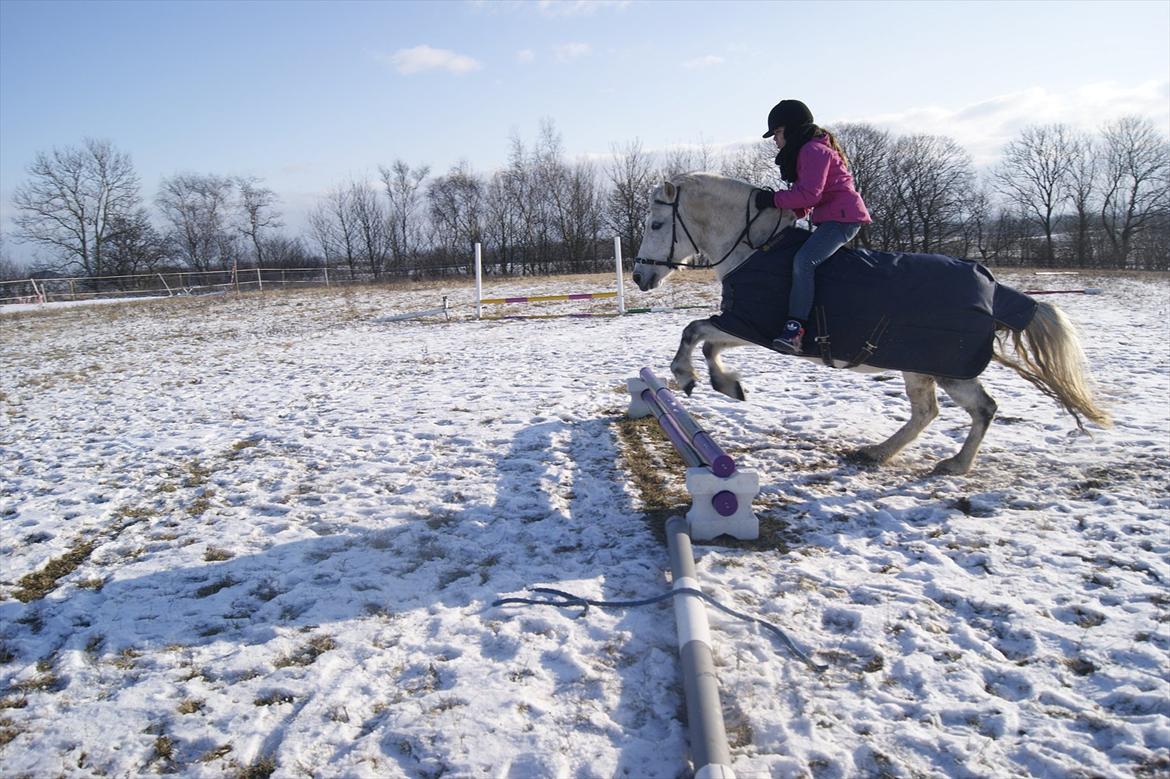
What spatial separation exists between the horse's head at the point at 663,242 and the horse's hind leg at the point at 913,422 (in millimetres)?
2099

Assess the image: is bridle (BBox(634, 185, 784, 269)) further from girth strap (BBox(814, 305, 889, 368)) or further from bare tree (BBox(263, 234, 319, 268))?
bare tree (BBox(263, 234, 319, 268))

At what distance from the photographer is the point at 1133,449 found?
5637 mm

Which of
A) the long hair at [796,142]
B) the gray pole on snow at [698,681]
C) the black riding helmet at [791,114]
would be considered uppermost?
the black riding helmet at [791,114]

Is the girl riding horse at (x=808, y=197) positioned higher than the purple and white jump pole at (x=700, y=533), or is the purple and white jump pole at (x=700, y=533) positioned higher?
the girl riding horse at (x=808, y=197)

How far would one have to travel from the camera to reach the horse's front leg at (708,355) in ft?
17.0

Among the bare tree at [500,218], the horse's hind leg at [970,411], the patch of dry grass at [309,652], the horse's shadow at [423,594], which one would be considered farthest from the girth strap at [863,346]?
the bare tree at [500,218]

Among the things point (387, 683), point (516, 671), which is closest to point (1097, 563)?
point (516, 671)

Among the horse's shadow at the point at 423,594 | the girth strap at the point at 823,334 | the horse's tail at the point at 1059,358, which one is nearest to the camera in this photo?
the horse's shadow at the point at 423,594

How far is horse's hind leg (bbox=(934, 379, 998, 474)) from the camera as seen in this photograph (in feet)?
17.0

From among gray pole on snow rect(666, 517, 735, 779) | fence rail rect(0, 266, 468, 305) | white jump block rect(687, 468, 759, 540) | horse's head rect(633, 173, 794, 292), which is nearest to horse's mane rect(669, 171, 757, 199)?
horse's head rect(633, 173, 794, 292)

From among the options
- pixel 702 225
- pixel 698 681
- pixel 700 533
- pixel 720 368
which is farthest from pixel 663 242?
pixel 698 681

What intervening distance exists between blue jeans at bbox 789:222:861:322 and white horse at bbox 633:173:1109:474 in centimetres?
14

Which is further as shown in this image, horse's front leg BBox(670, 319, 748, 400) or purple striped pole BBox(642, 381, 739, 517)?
horse's front leg BBox(670, 319, 748, 400)

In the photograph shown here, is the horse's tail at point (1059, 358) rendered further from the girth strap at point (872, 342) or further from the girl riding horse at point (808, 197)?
the girl riding horse at point (808, 197)
